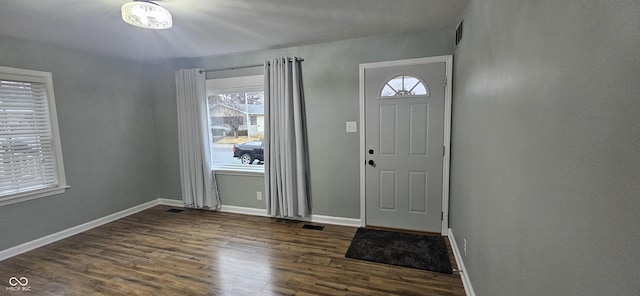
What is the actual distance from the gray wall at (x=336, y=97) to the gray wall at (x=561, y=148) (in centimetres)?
144

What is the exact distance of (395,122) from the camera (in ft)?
9.87

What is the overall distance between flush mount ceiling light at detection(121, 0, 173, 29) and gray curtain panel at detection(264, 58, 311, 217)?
1389mm

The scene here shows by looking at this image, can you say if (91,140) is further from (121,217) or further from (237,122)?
(237,122)

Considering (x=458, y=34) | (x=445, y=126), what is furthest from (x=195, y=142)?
(x=458, y=34)

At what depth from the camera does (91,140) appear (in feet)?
11.2

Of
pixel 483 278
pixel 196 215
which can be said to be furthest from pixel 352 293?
pixel 196 215

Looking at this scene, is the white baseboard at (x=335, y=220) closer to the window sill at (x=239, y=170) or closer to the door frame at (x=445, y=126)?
the door frame at (x=445, y=126)

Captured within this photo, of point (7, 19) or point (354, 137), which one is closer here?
point (7, 19)

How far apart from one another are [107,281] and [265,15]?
2759mm

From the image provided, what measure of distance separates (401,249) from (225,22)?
287 centimetres

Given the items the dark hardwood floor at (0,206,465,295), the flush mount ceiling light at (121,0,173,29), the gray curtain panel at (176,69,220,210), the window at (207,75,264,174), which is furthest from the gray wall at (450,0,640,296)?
the gray curtain panel at (176,69,220,210)

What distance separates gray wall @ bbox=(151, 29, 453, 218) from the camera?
2.95 metres

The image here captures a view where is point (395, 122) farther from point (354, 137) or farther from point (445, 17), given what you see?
point (445, 17)

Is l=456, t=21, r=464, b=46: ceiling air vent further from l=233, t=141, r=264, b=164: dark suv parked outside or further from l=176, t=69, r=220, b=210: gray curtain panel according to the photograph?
l=176, t=69, r=220, b=210: gray curtain panel
